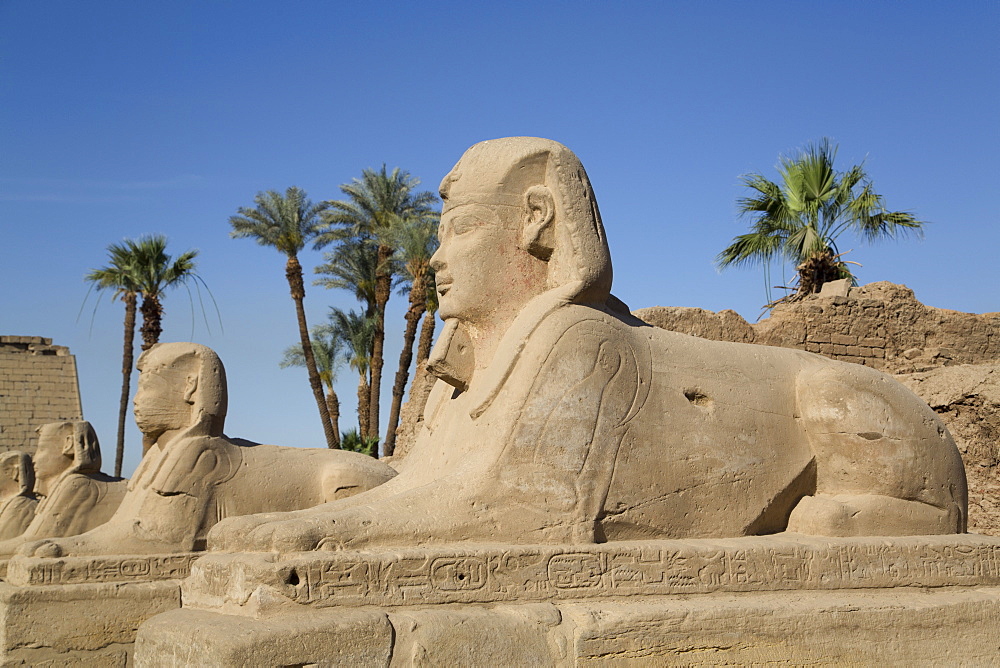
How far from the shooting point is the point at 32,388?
2672 centimetres

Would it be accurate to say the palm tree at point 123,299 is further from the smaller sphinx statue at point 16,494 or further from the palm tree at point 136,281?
the smaller sphinx statue at point 16,494

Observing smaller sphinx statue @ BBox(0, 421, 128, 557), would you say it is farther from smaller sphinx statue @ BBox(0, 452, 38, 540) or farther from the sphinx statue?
the sphinx statue

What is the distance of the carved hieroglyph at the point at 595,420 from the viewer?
3.55 m

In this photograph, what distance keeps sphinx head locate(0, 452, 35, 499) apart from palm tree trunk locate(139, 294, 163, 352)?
15055mm

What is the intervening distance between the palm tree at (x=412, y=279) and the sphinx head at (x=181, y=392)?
47.4 ft

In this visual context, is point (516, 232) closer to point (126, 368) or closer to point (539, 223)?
point (539, 223)

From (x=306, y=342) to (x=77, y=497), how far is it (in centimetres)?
1598

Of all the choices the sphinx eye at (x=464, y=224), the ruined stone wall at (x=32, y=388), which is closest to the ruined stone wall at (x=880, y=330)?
the sphinx eye at (x=464, y=224)

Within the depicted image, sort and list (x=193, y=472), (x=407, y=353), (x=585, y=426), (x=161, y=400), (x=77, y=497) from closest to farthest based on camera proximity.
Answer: (x=585, y=426) < (x=193, y=472) < (x=161, y=400) < (x=77, y=497) < (x=407, y=353)

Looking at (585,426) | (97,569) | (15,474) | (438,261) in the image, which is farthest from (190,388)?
(585,426)

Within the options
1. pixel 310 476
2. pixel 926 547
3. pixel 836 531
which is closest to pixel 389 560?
pixel 836 531

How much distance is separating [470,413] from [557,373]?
1.28 ft

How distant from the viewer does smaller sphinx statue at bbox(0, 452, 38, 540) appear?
8570 millimetres

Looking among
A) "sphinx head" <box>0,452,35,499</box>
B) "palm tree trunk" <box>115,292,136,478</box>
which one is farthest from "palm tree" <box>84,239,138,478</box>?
"sphinx head" <box>0,452,35,499</box>
